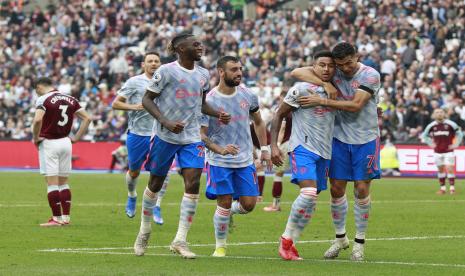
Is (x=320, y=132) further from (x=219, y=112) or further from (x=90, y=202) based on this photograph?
(x=90, y=202)

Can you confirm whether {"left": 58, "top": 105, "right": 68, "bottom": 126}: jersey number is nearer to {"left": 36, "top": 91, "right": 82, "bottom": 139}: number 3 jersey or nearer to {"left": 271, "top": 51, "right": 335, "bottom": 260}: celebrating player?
{"left": 36, "top": 91, "right": 82, "bottom": 139}: number 3 jersey

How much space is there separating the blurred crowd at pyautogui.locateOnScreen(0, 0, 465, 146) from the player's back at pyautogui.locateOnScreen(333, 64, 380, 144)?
75.7 feet

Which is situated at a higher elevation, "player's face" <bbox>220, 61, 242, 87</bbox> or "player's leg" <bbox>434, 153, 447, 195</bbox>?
"player's face" <bbox>220, 61, 242, 87</bbox>

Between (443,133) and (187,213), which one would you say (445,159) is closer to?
(443,133)

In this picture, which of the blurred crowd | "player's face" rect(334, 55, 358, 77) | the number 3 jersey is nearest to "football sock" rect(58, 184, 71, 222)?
the number 3 jersey

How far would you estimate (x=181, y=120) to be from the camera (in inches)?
551

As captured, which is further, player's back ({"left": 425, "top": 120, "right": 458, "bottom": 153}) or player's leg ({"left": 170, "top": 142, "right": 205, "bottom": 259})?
player's back ({"left": 425, "top": 120, "right": 458, "bottom": 153})

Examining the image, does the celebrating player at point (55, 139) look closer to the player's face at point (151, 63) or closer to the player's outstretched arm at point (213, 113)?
the player's face at point (151, 63)

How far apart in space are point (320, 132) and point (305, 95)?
0.46 meters

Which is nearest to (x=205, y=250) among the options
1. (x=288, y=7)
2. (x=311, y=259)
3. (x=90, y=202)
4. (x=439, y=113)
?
(x=311, y=259)

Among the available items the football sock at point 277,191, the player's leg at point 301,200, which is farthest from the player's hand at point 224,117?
the football sock at point 277,191

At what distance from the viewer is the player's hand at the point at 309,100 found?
1360 centimetres

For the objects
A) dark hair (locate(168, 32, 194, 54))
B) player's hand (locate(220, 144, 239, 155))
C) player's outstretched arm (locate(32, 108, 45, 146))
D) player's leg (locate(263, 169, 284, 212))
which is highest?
dark hair (locate(168, 32, 194, 54))

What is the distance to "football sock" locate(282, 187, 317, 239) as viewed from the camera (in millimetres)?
13523
